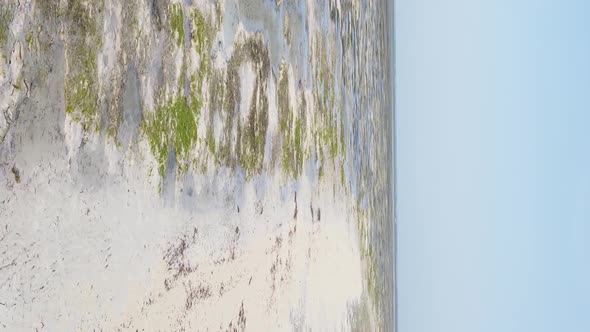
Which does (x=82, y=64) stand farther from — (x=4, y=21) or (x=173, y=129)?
(x=173, y=129)

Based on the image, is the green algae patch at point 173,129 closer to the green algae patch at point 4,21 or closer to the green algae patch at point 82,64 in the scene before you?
the green algae patch at point 82,64

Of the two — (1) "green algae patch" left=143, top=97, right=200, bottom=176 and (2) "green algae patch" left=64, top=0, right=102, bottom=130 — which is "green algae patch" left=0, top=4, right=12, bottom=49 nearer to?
(2) "green algae patch" left=64, top=0, right=102, bottom=130

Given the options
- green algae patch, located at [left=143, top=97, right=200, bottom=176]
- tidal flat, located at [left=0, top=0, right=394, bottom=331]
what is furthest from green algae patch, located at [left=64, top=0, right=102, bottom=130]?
green algae patch, located at [left=143, top=97, right=200, bottom=176]

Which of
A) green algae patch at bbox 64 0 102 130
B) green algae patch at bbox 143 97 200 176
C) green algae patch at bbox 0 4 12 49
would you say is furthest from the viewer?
green algae patch at bbox 143 97 200 176

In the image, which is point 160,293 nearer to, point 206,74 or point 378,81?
point 206,74

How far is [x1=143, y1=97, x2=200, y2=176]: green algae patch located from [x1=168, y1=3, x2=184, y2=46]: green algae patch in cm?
8

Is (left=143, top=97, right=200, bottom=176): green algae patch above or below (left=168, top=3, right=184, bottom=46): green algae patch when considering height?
below

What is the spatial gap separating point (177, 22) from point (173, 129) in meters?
0.14

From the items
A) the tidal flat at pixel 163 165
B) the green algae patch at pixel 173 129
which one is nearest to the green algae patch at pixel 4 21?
the tidal flat at pixel 163 165

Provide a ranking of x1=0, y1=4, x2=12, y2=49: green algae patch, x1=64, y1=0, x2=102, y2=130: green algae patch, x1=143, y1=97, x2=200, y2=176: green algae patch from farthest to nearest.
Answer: x1=143, y1=97, x2=200, y2=176: green algae patch < x1=64, y1=0, x2=102, y2=130: green algae patch < x1=0, y1=4, x2=12, y2=49: green algae patch

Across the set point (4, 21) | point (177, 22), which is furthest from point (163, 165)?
point (4, 21)

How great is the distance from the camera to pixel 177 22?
1019mm

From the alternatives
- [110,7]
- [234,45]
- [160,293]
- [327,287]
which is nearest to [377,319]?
[327,287]

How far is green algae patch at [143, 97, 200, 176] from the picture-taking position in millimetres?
954
